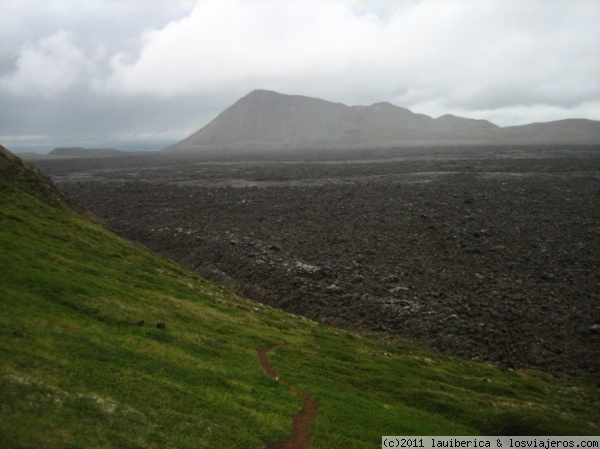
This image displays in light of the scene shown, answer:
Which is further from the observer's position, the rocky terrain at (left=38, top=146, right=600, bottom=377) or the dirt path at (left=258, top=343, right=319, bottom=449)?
the rocky terrain at (left=38, top=146, right=600, bottom=377)

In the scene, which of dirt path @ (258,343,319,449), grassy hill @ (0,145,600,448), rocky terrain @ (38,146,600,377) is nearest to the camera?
grassy hill @ (0,145,600,448)

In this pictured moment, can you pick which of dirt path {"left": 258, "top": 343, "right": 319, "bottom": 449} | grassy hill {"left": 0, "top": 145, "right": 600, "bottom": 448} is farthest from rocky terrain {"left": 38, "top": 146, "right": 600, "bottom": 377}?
dirt path {"left": 258, "top": 343, "right": 319, "bottom": 449}

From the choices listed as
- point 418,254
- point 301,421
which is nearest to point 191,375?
point 301,421

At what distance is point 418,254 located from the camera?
51.9 metres

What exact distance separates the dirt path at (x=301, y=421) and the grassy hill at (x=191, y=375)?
0.35m

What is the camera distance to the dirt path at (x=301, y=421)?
18828 mm

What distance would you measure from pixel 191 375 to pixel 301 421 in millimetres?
5431

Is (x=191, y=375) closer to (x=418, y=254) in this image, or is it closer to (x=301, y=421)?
(x=301, y=421)

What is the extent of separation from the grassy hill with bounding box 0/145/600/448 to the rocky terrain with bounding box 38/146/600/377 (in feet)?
13.3

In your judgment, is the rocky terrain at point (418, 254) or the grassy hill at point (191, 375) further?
the rocky terrain at point (418, 254)

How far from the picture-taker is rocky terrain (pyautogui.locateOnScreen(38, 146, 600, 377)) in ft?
116

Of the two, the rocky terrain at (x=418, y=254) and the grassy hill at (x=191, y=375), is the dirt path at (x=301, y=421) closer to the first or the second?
the grassy hill at (x=191, y=375)

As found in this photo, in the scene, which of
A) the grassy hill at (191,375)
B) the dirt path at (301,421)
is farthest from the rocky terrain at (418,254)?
the dirt path at (301,421)

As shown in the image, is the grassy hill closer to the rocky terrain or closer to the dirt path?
the dirt path
